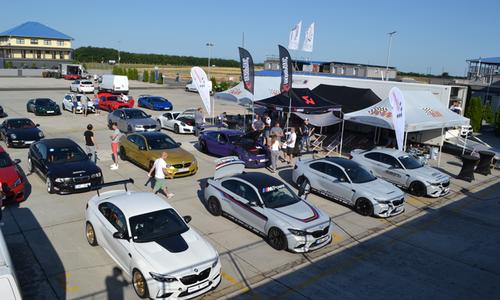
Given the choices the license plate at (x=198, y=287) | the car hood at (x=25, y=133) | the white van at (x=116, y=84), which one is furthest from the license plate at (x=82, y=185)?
the white van at (x=116, y=84)

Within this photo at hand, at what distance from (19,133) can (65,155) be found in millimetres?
6760

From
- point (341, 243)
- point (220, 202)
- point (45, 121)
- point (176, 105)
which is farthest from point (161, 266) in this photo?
point (176, 105)

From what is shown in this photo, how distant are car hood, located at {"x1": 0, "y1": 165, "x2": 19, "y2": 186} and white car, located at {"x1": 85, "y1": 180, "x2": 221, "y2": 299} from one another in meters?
3.61

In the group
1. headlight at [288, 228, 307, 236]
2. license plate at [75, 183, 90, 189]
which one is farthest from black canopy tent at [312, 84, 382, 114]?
license plate at [75, 183, 90, 189]

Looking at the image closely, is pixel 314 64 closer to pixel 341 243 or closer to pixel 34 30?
pixel 341 243

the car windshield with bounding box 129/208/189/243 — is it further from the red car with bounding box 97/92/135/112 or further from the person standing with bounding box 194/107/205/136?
the red car with bounding box 97/92/135/112

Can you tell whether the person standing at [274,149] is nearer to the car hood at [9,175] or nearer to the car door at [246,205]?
the car door at [246,205]

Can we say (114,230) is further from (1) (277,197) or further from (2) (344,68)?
(2) (344,68)

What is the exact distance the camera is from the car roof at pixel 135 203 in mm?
8523

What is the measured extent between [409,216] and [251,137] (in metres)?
8.03

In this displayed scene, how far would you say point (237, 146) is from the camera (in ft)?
56.5

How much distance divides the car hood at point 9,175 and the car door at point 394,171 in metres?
12.5

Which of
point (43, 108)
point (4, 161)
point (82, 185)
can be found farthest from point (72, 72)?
point (82, 185)

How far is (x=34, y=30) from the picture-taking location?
87.4 m
